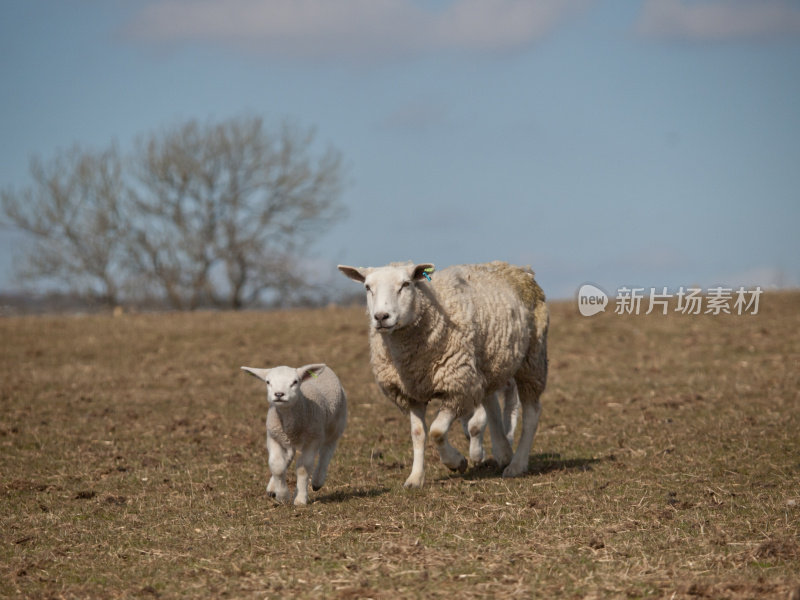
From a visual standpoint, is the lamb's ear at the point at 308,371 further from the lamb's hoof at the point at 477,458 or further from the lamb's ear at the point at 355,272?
the lamb's hoof at the point at 477,458

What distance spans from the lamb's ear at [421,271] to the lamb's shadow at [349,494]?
6.69 ft

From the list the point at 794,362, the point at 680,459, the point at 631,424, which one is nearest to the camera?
the point at 680,459

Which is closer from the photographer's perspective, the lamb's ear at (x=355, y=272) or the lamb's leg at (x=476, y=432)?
the lamb's ear at (x=355, y=272)

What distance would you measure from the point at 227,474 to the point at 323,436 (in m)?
2.19

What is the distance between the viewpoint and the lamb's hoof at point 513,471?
959 centimetres

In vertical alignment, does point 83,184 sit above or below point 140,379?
above

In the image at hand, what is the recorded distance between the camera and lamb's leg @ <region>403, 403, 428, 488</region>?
352 inches

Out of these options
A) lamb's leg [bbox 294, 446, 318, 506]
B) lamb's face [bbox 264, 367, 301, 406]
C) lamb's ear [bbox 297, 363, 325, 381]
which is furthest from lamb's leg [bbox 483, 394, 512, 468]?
lamb's face [bbox 264, 367, 301, 406]

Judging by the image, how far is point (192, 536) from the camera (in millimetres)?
7469

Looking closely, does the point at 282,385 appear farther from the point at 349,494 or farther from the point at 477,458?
the point at 477,458

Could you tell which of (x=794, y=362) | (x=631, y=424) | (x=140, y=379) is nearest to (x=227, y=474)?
(x=631, y=424)

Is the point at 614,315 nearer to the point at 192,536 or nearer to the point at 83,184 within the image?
the point at 192,536

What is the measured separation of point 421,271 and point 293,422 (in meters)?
1.87

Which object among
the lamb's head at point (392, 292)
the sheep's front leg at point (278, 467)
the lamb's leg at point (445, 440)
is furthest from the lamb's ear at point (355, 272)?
the sheep's front leg at point (278, 467)
